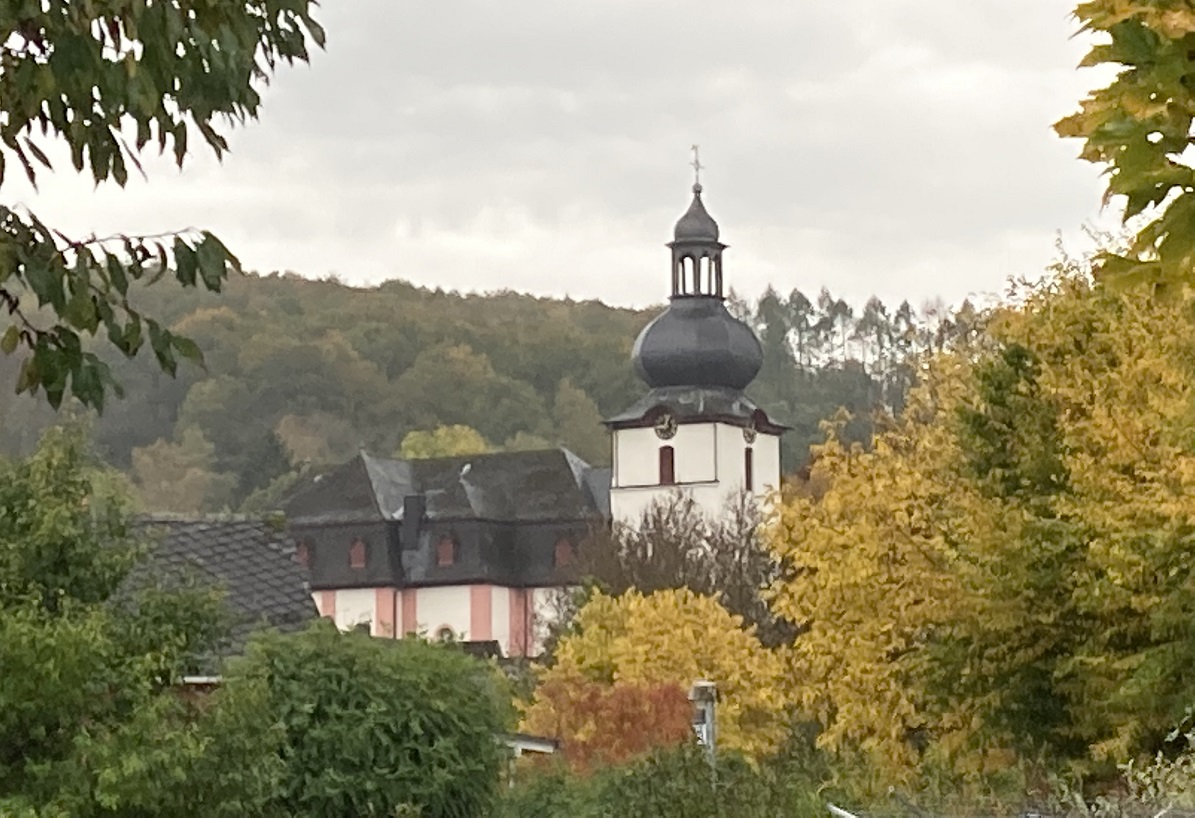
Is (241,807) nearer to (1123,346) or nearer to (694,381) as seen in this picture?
(1123,346)

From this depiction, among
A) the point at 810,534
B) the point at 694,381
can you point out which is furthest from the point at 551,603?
the point at 810,534

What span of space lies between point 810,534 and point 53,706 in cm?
1549

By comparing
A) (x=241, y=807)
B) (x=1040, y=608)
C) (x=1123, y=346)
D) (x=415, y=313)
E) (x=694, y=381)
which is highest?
(x=415, y=313)

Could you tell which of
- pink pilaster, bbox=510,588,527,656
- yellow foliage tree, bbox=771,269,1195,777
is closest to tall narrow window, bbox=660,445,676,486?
pink pilaster, bbox=510,588,527,656

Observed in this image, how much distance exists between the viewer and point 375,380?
156m

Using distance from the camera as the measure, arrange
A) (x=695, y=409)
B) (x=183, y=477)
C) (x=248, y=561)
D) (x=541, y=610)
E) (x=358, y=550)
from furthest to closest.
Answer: (x=183, y=477) < (x=358, y=550) < (x=541, y=610) < (x=695, y=409) < (x=248, y=561)

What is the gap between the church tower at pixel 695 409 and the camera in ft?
374

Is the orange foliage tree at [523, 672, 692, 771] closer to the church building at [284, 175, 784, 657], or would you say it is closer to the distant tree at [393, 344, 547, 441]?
the church building at [284, 175, 784, 657]

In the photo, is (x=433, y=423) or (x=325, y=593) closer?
(x=325, y=593)

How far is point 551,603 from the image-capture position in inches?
4552

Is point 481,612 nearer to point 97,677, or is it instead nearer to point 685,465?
point 685,465

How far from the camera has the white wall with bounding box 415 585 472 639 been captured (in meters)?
128

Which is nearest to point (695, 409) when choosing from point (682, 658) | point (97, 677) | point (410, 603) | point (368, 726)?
point (410, 603)

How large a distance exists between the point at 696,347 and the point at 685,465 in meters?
7.88
